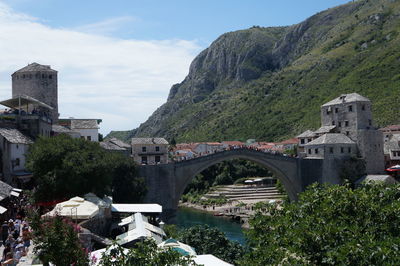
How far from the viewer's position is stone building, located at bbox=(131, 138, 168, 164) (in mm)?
49500

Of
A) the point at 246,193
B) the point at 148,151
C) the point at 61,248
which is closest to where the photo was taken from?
the point at 61,248

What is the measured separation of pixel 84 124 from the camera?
4619cm

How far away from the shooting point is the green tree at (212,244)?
22969 mm

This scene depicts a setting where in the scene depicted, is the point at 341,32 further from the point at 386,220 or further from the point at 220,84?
the point at 386,220

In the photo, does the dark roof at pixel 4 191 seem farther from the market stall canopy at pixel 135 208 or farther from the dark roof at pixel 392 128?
the dark roof at pixel 392 128

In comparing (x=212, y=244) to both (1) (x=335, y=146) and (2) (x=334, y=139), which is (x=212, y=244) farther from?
(2) (x=334, y=139)

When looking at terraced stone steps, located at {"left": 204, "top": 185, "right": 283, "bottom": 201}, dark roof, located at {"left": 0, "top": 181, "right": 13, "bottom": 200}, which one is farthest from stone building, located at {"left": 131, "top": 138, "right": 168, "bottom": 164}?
dark roof, located at {"left": 0, "top": 181, "right": 13, "bottom": 200}

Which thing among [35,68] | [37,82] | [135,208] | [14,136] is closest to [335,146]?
[135,208]

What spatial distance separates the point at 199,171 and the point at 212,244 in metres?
22.4

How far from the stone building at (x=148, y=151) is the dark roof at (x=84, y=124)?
492cm

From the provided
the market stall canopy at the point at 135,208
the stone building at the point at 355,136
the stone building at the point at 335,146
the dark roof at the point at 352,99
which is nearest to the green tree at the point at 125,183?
the market stall canopy at the point at 135,208

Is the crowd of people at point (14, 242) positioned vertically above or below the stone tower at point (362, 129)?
below

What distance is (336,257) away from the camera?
1141cm

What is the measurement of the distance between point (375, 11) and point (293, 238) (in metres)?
120
